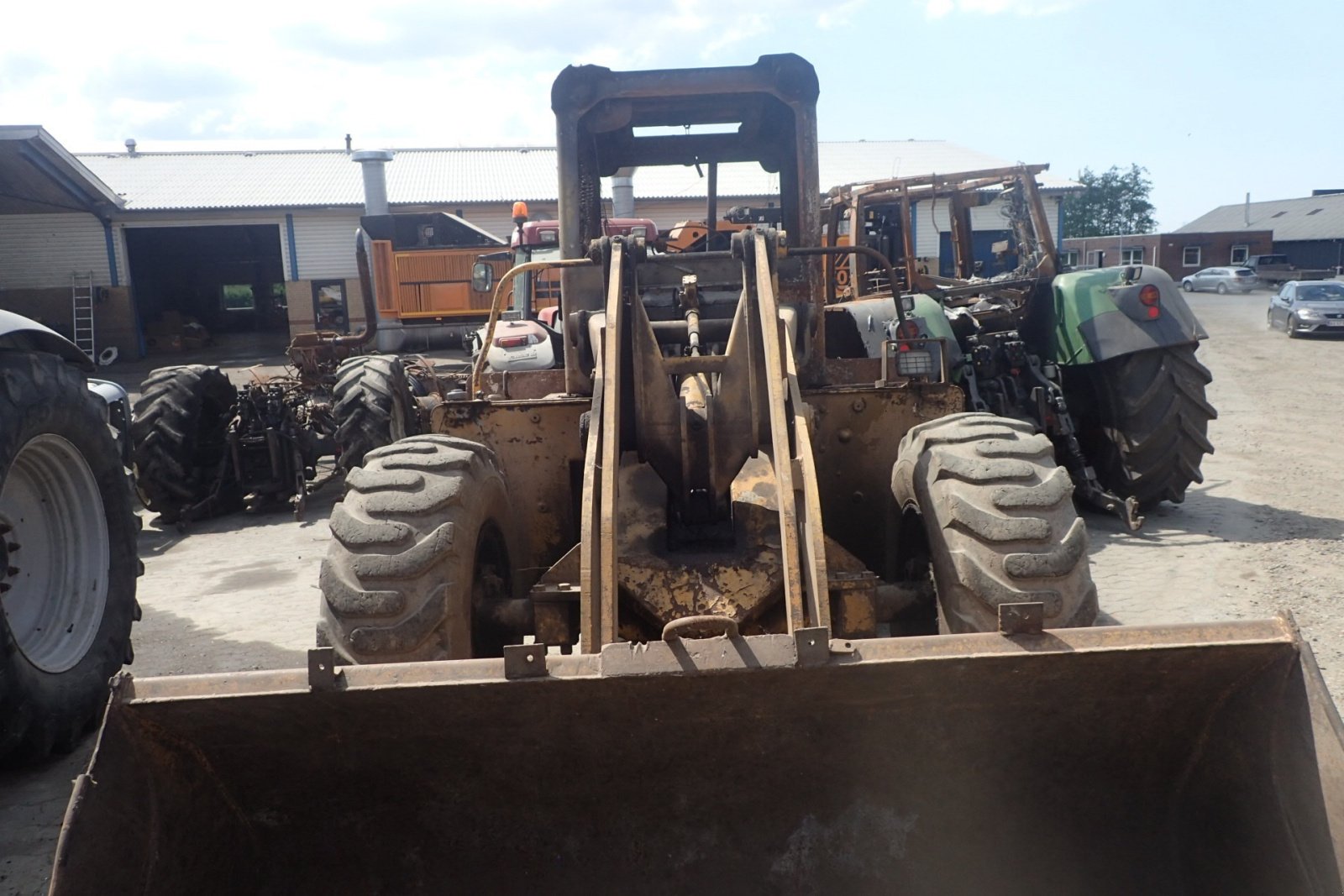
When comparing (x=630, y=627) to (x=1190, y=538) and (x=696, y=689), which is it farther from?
(x=1190, y=538)

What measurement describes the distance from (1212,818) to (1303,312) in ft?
83.7

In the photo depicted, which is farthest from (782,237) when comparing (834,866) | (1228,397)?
(1228,397)

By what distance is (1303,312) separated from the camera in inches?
969

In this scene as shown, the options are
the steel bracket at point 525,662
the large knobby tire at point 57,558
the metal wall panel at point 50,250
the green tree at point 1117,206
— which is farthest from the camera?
the green tree at point 1117,206

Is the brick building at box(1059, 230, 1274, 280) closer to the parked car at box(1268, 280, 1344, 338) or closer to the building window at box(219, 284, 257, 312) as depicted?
the parked car at box(1268, 280, 1344, 338)

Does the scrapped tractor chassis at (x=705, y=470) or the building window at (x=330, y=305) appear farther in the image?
the building window at (x=330, y=305)

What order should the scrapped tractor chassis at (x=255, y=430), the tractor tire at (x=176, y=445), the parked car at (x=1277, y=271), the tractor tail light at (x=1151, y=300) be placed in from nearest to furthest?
the tractor tail light at (x=1151, y=300) < the scrapped tractor chassis at (x=255, y=430) < the tractor tire at (x=176, y=445) < the parked car at (x=1277, y=271)

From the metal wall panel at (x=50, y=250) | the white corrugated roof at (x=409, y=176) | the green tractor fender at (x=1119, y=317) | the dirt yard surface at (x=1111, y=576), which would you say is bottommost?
the dirt yard surface at (x=1111, y=576)

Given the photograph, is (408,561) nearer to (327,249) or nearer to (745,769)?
(745,769)

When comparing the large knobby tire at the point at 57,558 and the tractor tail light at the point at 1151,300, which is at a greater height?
the tractor tail light at the point at 1151,300

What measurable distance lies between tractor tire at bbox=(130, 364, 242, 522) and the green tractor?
5.26 m

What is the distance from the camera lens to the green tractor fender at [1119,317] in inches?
291

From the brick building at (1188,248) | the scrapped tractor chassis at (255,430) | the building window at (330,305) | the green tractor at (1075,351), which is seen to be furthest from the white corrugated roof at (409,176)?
the brick building at (1188,248)

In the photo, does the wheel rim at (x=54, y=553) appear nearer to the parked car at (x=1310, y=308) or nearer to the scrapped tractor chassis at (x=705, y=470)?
the scrapped tractor chassis at (x=705, y=470)
